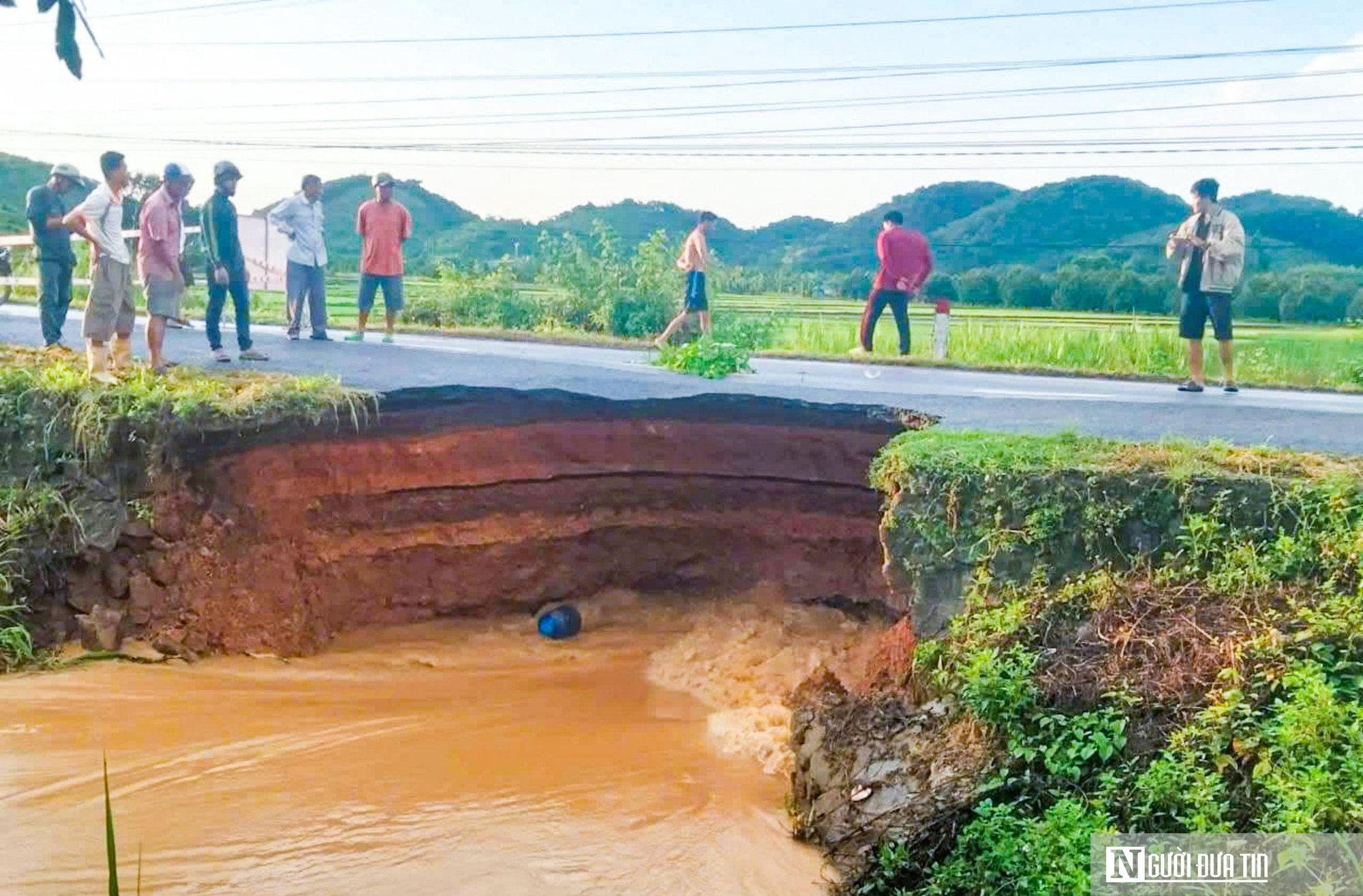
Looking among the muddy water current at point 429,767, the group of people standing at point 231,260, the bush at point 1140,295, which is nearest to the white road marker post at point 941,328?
the group of people standing at point 231,260

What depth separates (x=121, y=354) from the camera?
9.80 m

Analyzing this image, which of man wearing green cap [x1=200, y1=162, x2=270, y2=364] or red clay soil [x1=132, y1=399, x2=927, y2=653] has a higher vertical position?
man wearing green cap [x1=200, y1=162, x2=270, y2=364]

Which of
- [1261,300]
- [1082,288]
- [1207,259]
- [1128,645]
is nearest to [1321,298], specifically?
[1261,300]

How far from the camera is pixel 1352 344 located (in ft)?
47.9

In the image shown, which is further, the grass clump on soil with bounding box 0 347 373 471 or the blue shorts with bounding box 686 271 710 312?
the blue shorts with bounding box 686 271 710 312

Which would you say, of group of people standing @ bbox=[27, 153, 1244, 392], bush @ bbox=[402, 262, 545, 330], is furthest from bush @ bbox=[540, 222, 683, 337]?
group of people standing @ bbox=[27, 153, 1244, 392]

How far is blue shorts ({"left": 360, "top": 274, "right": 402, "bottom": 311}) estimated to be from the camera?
12930mm

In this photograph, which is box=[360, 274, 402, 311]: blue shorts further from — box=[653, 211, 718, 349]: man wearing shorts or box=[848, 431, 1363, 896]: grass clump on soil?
box=[848, 431, 1363, 896]: grass clump on soil

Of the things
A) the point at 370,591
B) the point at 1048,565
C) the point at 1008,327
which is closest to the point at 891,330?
the point at 1008,327

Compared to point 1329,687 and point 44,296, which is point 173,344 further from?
point 1329,687

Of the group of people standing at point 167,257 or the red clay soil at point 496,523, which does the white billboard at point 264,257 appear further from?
the red clay soil at point 496,523

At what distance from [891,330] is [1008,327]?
1.87 metres

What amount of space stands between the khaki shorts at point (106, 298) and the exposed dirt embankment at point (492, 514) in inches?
52.6

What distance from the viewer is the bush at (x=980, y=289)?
65.5ft
